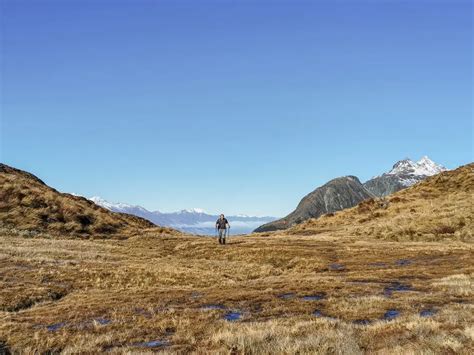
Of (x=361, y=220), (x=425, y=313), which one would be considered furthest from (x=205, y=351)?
(x=361, y=220)

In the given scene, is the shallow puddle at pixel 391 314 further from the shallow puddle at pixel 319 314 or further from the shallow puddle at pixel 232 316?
the shallow puddle at pixel 232 316

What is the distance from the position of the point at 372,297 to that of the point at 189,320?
8.71 m

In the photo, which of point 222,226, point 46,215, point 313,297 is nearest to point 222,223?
point 222,226

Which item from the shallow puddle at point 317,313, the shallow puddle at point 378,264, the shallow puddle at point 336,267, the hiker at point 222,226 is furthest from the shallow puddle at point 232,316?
the hiker at point 222,226

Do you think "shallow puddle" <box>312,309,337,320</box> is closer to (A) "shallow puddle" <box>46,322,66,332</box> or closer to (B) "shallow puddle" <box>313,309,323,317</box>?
(B) "shallow puddle" <box>313,309,323,317</box>

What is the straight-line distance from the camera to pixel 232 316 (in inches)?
693

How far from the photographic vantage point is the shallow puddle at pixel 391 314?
16.6 m

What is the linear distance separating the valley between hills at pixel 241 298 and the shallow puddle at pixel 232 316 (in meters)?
0.07

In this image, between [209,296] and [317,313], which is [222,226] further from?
[317,313]

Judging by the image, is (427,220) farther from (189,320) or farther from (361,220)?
(189,320)

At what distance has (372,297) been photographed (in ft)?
66.2

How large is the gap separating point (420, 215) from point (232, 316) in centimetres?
4912

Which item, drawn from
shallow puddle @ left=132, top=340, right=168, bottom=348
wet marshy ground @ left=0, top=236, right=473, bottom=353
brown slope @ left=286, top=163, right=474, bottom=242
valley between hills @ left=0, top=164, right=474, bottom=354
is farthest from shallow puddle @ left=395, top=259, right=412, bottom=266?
shallow puddle @ left=132, top=340, right=168, bottom=348

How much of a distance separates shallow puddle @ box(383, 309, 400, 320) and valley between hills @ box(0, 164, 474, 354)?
0.25 ft
